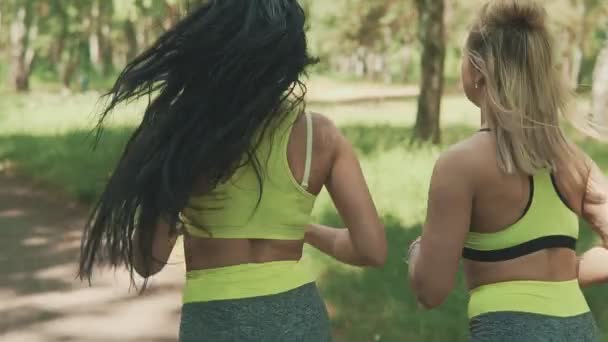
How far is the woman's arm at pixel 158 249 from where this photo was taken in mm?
2457

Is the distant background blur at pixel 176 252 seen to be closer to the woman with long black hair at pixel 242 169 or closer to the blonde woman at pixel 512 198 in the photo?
the blonde woman at pixel 512 198

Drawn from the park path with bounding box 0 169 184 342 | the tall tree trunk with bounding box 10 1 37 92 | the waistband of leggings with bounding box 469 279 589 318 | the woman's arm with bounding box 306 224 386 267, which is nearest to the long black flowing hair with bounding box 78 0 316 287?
the woman's arm with bounding box 306 224 386 267

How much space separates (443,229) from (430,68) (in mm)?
13879

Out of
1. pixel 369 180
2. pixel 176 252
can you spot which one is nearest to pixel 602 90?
pixel 369 180

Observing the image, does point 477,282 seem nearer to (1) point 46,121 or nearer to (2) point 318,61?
(2) point 318,61

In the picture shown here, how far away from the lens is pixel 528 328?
2240 mm

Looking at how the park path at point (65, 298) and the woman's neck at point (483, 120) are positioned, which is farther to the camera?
the park path at point (65, 298)

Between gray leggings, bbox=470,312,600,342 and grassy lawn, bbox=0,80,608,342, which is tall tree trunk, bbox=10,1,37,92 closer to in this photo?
grassy lawn, bbox=0,80,608,342

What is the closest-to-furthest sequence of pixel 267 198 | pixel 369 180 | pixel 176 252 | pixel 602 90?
1. pixel 267 198
2. pixel 176 252
3. pixel 369 180
4. pixel 602 90

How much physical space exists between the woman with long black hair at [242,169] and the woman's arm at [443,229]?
6.6 inches

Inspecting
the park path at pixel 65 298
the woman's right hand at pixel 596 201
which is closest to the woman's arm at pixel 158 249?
the woman's right hand at pixel 596 201

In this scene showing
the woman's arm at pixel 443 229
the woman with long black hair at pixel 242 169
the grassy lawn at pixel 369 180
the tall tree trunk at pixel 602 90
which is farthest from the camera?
the tall tree trunk at pixel 602 90

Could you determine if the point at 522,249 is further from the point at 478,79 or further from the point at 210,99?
the point at 210,99

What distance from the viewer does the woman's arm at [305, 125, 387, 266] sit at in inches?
93.5
